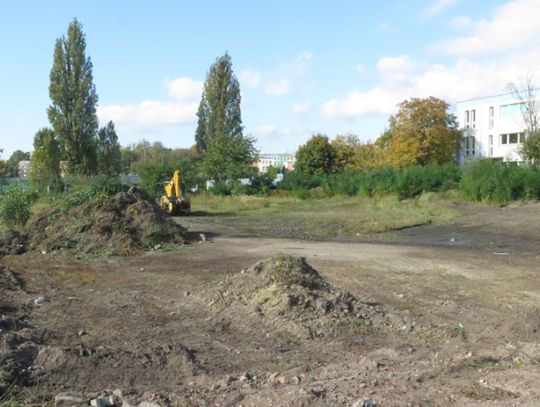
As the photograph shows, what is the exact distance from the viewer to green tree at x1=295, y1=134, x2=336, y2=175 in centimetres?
6494

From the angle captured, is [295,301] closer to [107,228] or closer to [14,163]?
[107,228]

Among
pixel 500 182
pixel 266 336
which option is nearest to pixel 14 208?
pixel 266 336

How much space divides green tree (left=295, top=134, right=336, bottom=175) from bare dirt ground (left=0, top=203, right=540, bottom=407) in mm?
49663

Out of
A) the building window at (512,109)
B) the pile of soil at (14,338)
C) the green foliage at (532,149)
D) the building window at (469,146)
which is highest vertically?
the building window at (512,109)

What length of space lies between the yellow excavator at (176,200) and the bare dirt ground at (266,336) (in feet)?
52.9

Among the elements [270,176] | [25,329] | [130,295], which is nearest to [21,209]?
[130,295]

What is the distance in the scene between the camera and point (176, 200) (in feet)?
104

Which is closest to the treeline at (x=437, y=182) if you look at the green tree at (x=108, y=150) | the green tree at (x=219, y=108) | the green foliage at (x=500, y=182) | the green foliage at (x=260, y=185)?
the green foliage at (x=500, y=182)

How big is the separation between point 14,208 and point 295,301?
16814 mm

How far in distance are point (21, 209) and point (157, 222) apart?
Result: 6.52 meters

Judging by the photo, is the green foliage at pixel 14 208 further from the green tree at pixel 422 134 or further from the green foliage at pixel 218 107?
the green tree at pixel 422 134

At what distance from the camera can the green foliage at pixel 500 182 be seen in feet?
112

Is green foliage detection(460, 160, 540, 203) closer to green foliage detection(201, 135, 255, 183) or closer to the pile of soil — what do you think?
green foliage detection(201, 135, 255, 183)

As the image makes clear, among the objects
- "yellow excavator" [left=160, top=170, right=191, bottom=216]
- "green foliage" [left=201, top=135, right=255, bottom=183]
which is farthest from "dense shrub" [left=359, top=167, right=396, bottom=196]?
"yellow excavator" [left=160, top=170, right=191, bottom=216]
